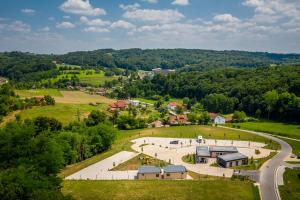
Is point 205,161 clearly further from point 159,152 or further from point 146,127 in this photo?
point 146,127

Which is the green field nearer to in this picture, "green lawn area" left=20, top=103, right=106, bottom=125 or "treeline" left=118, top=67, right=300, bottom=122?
"treeline" left=118, top=67, right=300, bottom=122

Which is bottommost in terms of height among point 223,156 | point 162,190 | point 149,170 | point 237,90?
point 162,190

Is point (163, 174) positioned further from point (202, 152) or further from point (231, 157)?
point (231, 157)

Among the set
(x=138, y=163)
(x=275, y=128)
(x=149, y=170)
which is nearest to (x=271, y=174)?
(x=149, y=170)

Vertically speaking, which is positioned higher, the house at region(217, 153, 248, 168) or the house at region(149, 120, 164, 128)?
the house at region(217, 153, 248, 168)

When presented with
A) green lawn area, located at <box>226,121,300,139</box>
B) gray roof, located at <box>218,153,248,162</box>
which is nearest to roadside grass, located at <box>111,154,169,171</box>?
Result: gray roof, located at <box>218,153,248,162</box>

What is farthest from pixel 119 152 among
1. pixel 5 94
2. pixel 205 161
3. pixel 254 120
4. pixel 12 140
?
pixel 5 94
